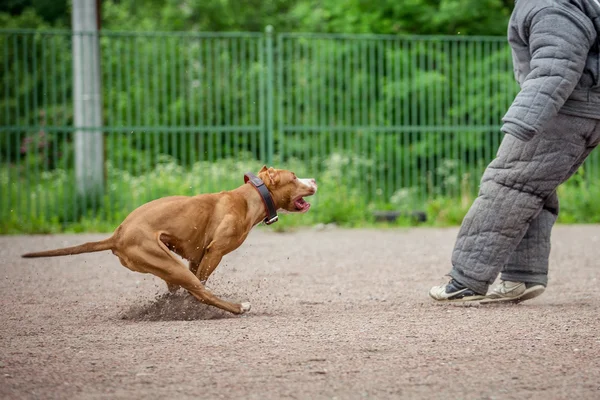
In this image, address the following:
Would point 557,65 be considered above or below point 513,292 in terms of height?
above

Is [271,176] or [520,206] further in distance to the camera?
[271,176]

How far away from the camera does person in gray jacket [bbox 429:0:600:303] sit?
18.2ft

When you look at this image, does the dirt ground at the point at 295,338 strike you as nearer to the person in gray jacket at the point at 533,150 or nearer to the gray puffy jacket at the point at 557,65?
the person in gray jacket at the point at 533,150

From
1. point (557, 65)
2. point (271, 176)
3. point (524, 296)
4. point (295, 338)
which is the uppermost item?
point (557, 65)

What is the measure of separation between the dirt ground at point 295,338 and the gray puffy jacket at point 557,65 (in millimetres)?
1205

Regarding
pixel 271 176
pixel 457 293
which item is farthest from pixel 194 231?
pixel 457 293

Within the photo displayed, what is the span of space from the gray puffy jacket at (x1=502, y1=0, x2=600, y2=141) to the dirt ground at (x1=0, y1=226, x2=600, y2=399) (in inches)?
47.5

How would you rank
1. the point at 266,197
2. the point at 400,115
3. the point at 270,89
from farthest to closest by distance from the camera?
the point at 400,115 < the point at 270,89 < the point at 266,197

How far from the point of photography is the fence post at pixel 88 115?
507 inches

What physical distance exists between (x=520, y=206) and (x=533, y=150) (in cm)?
36

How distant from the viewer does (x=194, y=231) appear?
562 centimetres

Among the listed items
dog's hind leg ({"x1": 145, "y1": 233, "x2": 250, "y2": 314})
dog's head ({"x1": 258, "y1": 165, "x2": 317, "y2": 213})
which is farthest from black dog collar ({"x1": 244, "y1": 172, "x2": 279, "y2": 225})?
dog's hind leg ({"x1": 145, "y1": 233, "x2": 250, "y2": 314})

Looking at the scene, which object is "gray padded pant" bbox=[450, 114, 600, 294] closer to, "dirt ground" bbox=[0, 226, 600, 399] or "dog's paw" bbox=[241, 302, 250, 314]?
"dirt ground" bbox=[0, 226, 600, 399]

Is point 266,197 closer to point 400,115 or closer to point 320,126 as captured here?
point 320,126
